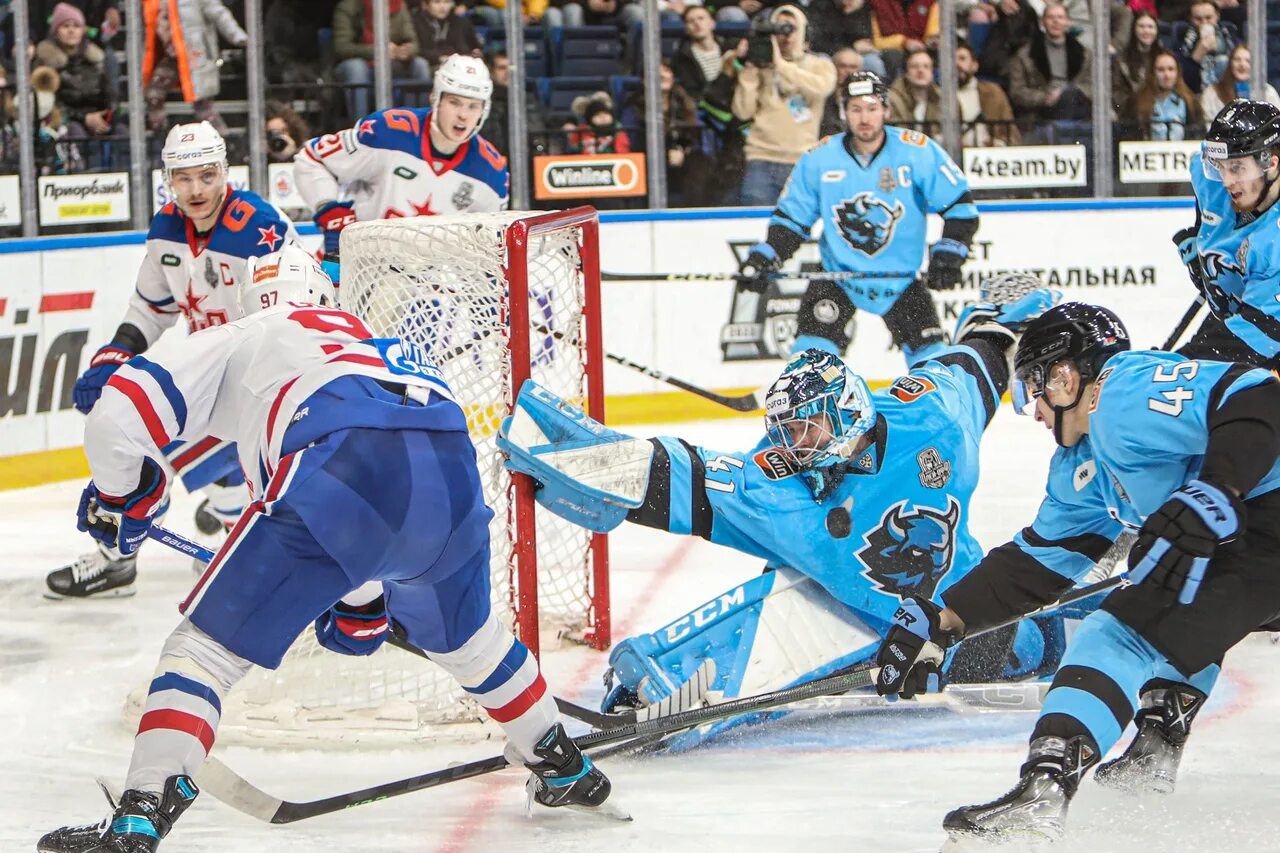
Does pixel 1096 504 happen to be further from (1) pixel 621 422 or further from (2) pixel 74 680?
(1) pixel 621 422

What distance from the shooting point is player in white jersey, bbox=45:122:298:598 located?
175 inches

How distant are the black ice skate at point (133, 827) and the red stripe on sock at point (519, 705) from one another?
543 mm

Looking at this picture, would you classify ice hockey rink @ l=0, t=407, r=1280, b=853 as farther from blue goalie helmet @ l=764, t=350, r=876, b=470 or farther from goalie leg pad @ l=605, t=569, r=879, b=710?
blue goalie helmet @ l=764, t=350, r=876, b=470

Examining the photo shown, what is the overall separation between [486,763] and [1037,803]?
932 millimetres

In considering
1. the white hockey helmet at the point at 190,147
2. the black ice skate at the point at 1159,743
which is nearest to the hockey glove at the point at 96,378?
the white hockey helmet at the point at 190,147

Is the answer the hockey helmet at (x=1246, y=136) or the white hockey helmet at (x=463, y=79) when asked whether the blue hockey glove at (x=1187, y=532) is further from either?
the white hockey helmet at (x=463, y=79)

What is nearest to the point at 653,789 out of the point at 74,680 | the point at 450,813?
the point at 450,813

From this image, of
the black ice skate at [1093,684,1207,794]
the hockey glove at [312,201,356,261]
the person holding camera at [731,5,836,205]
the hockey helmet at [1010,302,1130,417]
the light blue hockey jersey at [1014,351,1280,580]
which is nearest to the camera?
the light blue hockey jersey at [1014,351,1280,580]

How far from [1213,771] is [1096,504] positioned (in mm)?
598

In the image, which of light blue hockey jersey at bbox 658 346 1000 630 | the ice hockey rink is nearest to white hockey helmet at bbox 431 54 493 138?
the ice hockey rink

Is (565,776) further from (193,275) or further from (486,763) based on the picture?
(193,275)

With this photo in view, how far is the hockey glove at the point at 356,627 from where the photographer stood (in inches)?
118

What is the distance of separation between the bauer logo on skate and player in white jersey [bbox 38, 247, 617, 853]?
4.55 meters

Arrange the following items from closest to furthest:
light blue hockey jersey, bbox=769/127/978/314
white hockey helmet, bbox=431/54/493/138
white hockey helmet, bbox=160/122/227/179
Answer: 1. white hockey helmet, bbox=160/122/227/179
2. white hockey helmet, bbox=431/54/493/138
3. light blue hockey jersey, bbox=769/127/978/314
